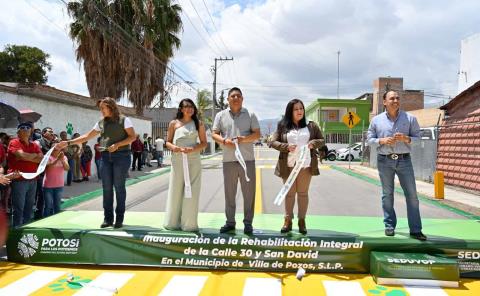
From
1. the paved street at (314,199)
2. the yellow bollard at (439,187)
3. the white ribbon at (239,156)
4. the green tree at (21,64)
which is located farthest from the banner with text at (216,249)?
the green tree at (21,64)

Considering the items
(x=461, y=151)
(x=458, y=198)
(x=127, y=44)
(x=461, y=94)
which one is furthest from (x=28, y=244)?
(x=127, y=44)

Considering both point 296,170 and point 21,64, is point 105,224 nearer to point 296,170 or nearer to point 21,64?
point 296,170

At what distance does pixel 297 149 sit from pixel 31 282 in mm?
3313

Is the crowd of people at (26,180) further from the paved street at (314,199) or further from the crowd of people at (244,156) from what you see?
the paved street at (314,199)

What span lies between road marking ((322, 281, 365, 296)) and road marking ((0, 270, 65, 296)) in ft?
9.79

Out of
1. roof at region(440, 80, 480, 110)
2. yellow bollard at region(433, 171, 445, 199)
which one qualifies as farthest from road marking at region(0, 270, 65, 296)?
roof at region(440, 80, 480, 110)

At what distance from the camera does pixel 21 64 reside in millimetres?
41406

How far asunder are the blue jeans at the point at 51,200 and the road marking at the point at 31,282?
2033 millimetres

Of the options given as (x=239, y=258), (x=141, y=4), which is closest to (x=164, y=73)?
(x=141, y=4)

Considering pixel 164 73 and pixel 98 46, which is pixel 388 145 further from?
pixel 164 73

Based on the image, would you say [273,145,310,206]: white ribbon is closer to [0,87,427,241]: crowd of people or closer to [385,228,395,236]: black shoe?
[0,87,427,241]: crowd of people

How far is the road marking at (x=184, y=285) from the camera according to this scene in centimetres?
424

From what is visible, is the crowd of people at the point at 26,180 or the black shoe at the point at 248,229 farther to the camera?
the crowd of people at the point at 26,180

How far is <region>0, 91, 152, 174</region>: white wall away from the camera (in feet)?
35.8
